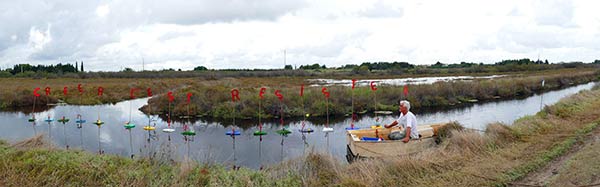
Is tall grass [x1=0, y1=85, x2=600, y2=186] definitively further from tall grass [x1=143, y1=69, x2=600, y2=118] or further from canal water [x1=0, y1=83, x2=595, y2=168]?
tall grass [x1=143, y1=69, x2=600, y2=118]

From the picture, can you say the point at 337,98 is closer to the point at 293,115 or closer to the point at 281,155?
the point at 293,115

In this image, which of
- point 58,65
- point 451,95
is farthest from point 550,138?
point 58,65

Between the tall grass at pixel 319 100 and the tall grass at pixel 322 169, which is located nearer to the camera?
the tall grass at pixel 322 169

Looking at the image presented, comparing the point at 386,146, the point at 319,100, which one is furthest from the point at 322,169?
the point at 319,100

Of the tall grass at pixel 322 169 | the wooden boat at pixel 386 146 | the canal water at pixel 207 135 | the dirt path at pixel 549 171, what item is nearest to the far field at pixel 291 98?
the canal water at pixel 207 135

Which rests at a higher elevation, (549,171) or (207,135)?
(549,171)

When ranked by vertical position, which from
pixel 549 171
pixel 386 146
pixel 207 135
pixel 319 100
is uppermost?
pixel 549 171

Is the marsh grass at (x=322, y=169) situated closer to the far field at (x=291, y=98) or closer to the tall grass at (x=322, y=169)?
the tall grass at (x=322, y=169)

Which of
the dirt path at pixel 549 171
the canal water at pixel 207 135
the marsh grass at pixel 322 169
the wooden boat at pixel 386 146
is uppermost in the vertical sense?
the dirt path at pixel 549 171

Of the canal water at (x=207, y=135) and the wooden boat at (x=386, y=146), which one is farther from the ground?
the wooden boat at (x=386, y=146)

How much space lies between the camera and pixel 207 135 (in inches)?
701

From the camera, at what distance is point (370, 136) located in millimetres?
12828

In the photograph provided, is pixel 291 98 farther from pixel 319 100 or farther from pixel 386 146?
pixel 386 146

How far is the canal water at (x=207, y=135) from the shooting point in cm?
1366
